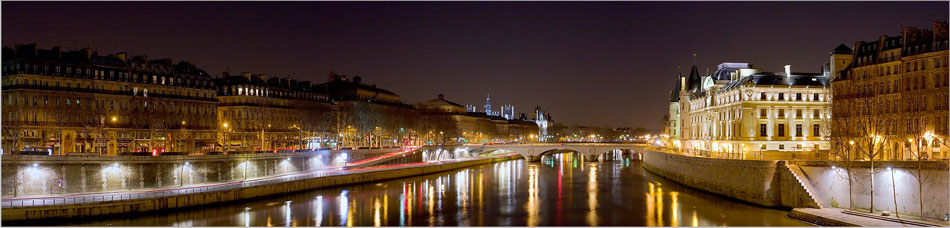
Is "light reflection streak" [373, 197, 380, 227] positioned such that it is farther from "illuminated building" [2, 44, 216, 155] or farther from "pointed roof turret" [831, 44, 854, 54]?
"pointed roof turret" [831, 44, 854, 54]

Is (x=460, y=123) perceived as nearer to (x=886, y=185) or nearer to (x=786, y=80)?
(x=786, y=80)

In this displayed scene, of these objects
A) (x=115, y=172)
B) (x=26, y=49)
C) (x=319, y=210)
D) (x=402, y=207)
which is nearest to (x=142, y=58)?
(x=26, y=49)

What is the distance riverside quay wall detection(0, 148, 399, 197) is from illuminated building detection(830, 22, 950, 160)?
134 feet

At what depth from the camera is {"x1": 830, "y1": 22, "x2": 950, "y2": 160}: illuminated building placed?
4028cm

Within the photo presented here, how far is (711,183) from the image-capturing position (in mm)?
46625

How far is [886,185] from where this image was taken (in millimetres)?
33469

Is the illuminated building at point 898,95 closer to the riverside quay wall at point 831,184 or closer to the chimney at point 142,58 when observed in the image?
the riverside quay wall at point 831,184

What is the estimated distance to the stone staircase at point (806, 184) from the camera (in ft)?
118

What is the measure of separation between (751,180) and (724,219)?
5916 millimetres

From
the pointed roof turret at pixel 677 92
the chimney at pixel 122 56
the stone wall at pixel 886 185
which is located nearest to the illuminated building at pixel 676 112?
the pointed roof turret at pixel 677 92

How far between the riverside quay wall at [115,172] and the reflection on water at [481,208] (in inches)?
289

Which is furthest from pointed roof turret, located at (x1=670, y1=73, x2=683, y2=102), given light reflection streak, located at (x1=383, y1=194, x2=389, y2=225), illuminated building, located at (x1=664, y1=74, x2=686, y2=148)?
light reflection streak, located at (x1=383, y1=194, x2=389, y2=225)

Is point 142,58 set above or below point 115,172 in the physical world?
above

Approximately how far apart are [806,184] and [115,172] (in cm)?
4074
